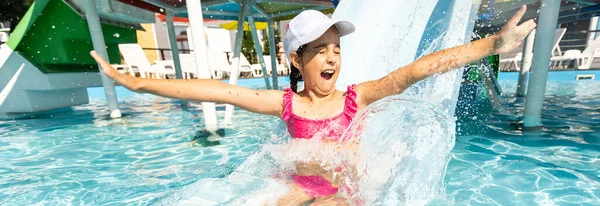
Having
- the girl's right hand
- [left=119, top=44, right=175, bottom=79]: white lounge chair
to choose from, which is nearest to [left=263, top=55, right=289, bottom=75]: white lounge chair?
[left=119, top=44, right=175, bottom=79]: white lounge chair

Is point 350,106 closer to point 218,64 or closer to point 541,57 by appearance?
point 541,57

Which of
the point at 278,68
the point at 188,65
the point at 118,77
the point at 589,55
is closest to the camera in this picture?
the point at 118,77

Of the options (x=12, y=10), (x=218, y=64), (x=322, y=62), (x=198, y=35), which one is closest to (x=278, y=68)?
(x=218, y=64)

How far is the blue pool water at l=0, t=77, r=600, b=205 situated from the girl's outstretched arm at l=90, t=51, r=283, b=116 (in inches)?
47.4

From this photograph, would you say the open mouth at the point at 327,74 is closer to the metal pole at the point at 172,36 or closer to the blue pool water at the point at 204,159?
the blue pool water at the point at 204,159

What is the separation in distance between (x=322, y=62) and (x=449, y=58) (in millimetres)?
565

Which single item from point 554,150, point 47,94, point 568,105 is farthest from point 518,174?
point 47,94

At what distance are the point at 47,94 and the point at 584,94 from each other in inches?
404

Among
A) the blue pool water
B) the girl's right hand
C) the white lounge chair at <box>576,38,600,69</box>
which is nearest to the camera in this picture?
the girl's right hand

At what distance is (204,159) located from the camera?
321 centimetres

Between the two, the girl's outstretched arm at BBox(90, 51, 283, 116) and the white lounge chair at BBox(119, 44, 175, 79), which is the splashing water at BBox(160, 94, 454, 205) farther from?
the white lounge chair at BBox(119, 44, 175, 79)

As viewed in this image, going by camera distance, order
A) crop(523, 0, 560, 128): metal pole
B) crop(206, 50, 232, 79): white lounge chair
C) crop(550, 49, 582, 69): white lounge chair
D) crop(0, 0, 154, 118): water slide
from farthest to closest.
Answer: crop(206, 50, 232, 79): white lounge chair < crop(550, 49, 582, 69): white lounge chair < crop(0, 0, 154, 118): water slide < crop(523, 0, 560, 128): metal pole

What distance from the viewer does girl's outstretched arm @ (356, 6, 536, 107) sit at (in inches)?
49.8

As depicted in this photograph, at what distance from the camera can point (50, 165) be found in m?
3.24
